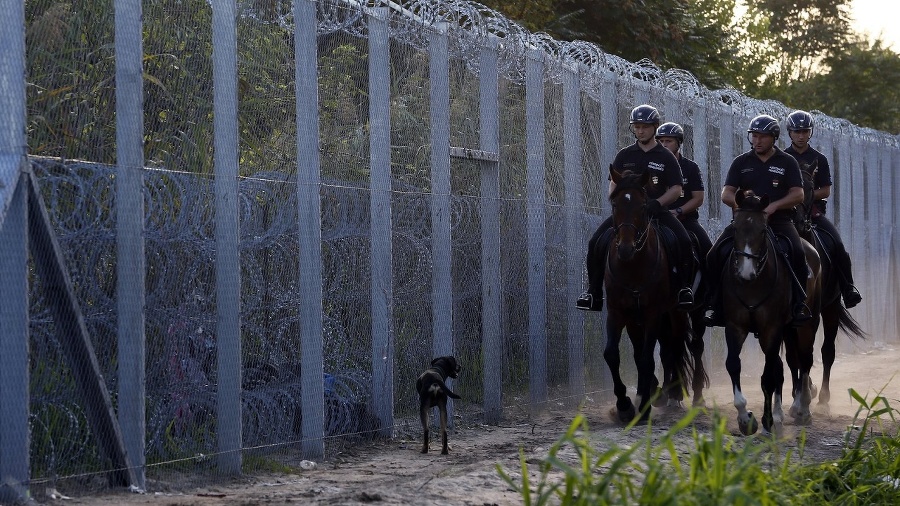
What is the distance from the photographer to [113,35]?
8.15m

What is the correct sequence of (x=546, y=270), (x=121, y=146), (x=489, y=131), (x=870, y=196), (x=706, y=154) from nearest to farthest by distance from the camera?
(x=121, y=146) < (x=489, y=131) < (x=546, y=270) < (x=706, y=154) < (x=870, y=196)

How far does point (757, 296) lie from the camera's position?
11766 mm

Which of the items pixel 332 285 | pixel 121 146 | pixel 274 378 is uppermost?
pixel 121 146

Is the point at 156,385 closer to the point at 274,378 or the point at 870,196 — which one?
the point at 274,378

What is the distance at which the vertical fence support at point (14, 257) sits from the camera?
7.32 meters

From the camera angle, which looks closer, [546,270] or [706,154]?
[546,270]

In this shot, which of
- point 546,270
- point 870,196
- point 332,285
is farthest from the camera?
point 870,196

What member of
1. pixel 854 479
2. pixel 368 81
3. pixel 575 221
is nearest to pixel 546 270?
pixel 575 221

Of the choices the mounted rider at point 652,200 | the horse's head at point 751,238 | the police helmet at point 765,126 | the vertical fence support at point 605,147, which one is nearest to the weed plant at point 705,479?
the horse's head at point 751,238

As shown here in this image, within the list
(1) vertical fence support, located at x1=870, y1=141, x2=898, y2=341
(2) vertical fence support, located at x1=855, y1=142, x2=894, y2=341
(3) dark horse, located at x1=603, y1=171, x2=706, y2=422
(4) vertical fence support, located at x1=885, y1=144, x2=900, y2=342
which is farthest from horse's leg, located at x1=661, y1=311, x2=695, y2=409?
(4) vertical fence support, located at x1=885, y1=144, x2=900, y2=342

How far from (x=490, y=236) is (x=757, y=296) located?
2455mm

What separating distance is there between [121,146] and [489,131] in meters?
5.20

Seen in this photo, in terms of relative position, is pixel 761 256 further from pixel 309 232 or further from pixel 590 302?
pixel 309 232

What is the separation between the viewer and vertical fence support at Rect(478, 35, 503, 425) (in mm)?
12648
